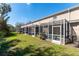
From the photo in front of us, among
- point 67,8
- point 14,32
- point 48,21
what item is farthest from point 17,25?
point 67,8

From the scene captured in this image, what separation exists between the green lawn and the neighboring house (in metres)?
0.21

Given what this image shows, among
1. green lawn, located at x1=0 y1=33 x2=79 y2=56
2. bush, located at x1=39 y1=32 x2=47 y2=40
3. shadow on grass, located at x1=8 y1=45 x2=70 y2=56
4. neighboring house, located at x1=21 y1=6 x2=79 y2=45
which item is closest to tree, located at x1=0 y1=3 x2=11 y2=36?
green lawn, located at x1=0 y1=33 x2=79 y2=56

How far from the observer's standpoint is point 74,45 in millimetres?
5605

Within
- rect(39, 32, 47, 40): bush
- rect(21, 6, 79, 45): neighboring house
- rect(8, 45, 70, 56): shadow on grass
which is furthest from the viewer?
rect(39, 32, 47, 40): bush

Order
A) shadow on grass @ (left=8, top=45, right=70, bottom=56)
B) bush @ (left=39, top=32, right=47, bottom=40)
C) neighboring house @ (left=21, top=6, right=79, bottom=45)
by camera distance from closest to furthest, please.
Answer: shadow on grass @ (left=8, top=45, right=70, bottom=56)
neighboring house @ (left=21, top=6, right=79, bottom=45)
bush @ (left=39, top=32, right=47, bottom=40)

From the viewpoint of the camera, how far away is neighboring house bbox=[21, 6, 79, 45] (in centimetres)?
566

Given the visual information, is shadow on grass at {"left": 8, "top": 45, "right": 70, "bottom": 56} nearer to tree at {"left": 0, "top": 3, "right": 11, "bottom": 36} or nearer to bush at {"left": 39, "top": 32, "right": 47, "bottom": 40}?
bush at {"left": 39, "top": 32, "right": 47, "bottom": 40}

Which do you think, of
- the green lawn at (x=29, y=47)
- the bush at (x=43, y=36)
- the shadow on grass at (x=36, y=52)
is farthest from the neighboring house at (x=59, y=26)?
the shadow on grass at (x=36, y=52)

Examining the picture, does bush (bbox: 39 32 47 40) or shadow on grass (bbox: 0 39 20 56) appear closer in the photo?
shadow on grass (bbox: 0 39 20 56)

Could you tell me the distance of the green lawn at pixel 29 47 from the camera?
557 cm

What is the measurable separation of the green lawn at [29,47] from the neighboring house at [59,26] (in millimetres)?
212

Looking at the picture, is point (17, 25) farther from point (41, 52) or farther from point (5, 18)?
point (41, 52)

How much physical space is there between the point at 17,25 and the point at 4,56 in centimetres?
88

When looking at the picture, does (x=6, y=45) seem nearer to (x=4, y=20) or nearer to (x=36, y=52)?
(x=4, y=20)
